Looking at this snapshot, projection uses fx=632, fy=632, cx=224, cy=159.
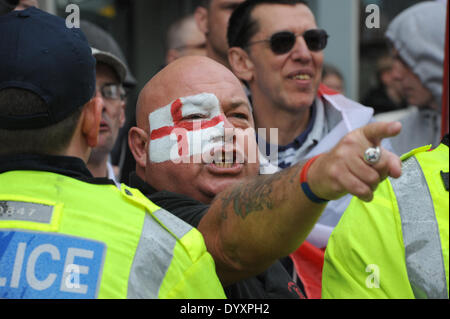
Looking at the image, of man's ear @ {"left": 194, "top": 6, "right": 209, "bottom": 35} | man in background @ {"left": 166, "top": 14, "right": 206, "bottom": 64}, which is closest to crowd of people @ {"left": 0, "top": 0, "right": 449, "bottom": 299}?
man's ear @ {"left": 194, "top": 6, "right": 209, "bottom": 35}

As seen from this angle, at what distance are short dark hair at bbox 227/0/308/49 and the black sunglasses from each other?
0.15 meters

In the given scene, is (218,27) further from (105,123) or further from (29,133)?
(29,133)

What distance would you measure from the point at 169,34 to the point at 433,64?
6.59 feet

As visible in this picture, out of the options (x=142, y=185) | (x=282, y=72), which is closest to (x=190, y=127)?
(x=142, y=185)


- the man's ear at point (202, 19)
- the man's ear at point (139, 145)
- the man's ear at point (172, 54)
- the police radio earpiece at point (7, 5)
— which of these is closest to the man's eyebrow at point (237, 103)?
the man's ear at point (139, 145)

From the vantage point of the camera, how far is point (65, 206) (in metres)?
1.49

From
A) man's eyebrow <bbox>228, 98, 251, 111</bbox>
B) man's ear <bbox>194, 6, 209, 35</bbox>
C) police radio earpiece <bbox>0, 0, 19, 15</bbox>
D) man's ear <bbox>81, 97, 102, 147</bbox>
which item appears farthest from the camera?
man's ear <bbox>194, 6, 209, 35</bbox>

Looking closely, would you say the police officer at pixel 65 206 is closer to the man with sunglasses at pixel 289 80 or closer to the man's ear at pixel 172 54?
the man with sunglasses at pixel 289 80

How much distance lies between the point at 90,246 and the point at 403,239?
706mm

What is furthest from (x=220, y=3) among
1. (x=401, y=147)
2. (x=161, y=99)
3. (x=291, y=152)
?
(x=161, y=99)

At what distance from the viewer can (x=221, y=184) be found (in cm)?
221

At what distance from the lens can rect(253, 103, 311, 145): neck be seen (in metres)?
3.19

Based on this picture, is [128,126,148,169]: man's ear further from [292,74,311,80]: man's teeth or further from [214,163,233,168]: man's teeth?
[292,74,311,80]: man's teeth

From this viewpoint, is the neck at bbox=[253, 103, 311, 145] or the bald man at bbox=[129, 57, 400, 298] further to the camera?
the neck at bbox=[253, 103, 311, 145]
